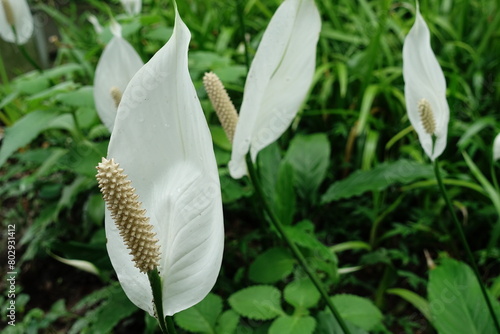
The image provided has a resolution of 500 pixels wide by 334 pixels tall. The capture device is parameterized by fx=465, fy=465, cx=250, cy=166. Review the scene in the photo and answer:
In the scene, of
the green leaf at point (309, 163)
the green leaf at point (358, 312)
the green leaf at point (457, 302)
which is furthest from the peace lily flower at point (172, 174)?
the green leaf at point (309, 163)

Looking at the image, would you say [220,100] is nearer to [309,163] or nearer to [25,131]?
[25,131]

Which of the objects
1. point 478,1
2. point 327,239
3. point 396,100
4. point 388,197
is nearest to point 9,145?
point 327,239

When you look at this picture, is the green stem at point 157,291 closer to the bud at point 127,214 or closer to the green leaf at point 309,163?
the bud at point 127,214

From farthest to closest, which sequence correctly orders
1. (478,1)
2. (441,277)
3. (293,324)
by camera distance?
1. (478,1)
2. (441,277)
3. (293,324)

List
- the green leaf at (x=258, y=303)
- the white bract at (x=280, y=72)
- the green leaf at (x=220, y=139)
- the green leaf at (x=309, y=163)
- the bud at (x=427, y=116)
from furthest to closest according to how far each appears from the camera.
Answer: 1. the green leaf at (x=309, y=163)
2. the green leaf at (x=220, y=139)
3. the green leaf at (x=258, y=303)
4. the bud at (x=427, y=116)
5. the white bract at (x=280, y=72)

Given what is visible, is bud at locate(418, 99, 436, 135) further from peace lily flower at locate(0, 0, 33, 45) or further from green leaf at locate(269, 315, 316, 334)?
peace lily flower at locate(0, 0, 33, 45)

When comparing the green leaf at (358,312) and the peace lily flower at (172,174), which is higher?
the peace lily flower at (172,174)

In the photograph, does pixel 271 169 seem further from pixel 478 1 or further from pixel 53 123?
pixel 478 1
